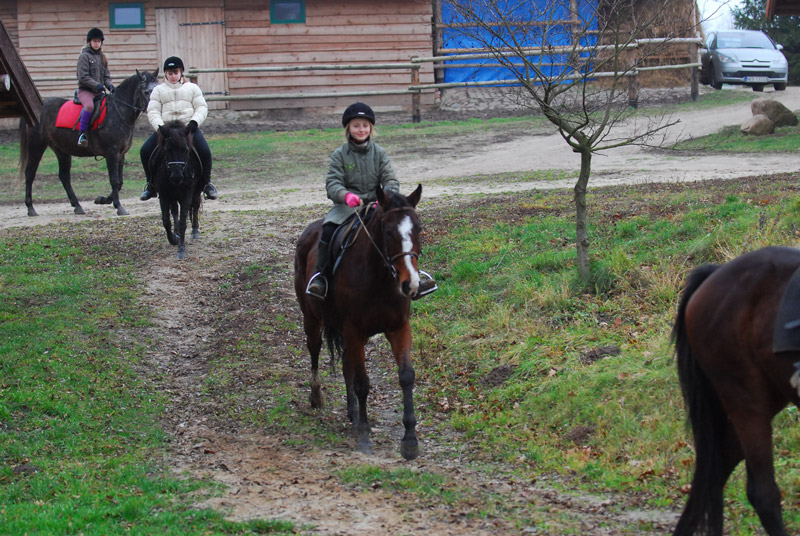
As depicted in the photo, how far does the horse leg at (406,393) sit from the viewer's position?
22.2 ft

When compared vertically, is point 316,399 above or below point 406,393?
below

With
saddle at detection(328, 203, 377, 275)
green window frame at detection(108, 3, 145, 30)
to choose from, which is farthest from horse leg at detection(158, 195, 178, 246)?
green window frame at detection(108, 3, 145, 30)

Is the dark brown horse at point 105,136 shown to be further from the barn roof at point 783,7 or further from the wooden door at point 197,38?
the wooden door at point 197,38

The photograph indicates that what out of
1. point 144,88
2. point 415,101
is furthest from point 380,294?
point 415,101

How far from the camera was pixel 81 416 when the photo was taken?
7.45 metres

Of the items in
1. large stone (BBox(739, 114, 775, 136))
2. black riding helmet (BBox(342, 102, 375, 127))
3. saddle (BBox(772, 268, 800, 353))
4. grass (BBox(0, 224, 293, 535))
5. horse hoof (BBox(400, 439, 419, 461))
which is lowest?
horse hoof (BBox(400, 439, 419, 461))

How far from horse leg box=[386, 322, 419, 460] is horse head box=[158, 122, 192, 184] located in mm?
7165

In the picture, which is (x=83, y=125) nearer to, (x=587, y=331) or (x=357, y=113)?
(x=357, y=113)

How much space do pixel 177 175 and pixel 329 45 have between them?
17.4 m

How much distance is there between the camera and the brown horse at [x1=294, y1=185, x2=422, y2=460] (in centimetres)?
646

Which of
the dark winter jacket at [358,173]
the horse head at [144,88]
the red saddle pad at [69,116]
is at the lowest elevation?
the dark winter jacket at [358,173]

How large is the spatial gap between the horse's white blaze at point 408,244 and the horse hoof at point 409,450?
131 cm

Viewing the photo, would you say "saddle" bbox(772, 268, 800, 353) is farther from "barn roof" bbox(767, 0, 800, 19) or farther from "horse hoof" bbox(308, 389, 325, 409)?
"barn roof" bbox(767, 0, 800, 19)

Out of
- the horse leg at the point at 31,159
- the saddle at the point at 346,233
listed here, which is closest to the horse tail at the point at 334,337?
the saddle at the point at 346,233
